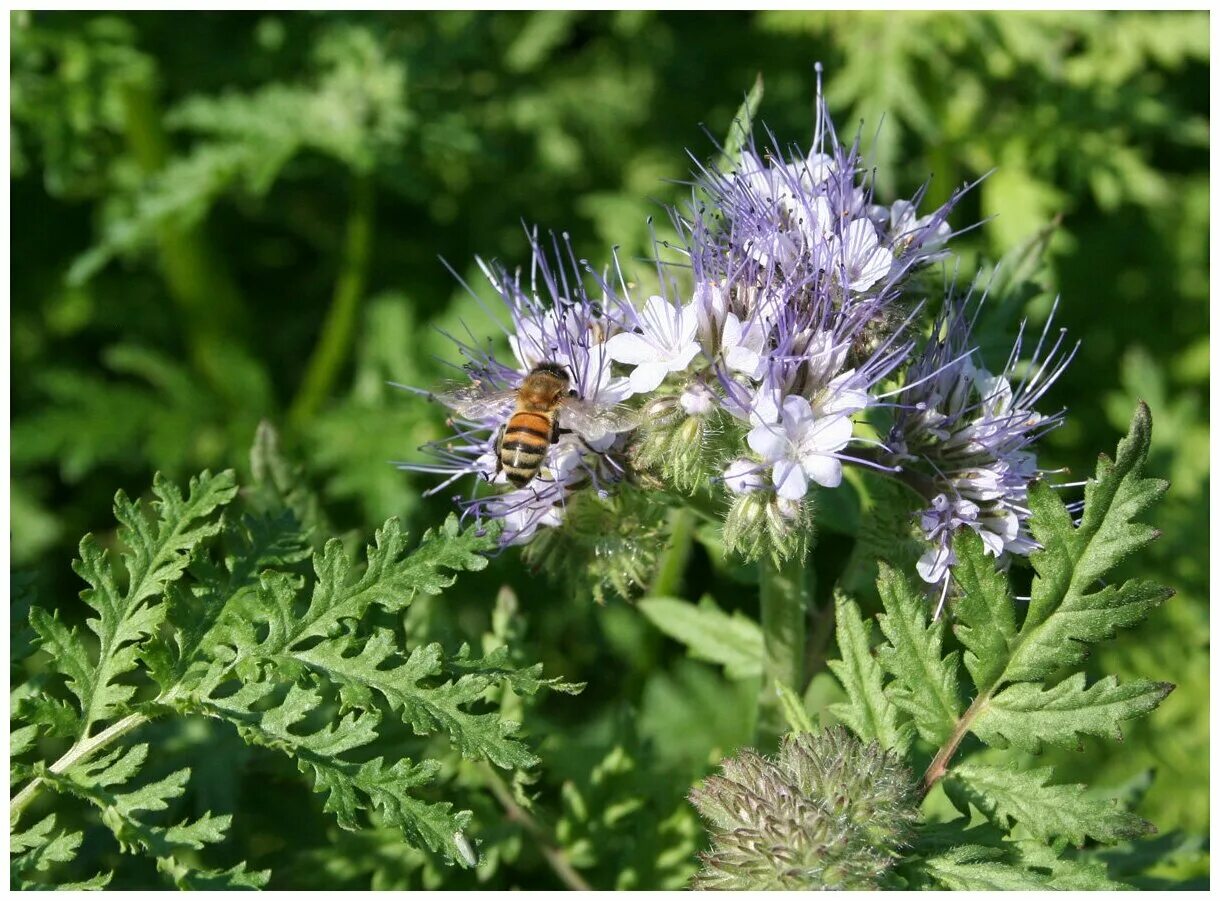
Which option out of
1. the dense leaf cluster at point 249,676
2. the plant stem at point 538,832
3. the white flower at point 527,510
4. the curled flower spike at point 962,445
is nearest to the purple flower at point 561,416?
the white flower at point 527,510

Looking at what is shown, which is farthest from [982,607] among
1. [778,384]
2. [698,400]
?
[698,400]

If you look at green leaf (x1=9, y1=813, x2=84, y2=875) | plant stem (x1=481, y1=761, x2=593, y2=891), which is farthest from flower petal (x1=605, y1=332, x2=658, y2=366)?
green leaf (x1=9, y1=813, x2=84, y2=875)

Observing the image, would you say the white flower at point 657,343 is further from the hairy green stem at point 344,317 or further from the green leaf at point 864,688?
the hairy green stem at point 344,317

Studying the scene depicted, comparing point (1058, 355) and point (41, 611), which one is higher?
point (1058, 355)

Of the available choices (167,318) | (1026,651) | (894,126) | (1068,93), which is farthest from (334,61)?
(1026,651)

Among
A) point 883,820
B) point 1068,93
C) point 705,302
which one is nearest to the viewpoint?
point 883,820

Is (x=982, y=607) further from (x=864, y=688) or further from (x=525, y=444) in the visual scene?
(x=525, y=444)

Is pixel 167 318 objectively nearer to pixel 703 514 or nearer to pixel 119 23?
pixel 119 23
